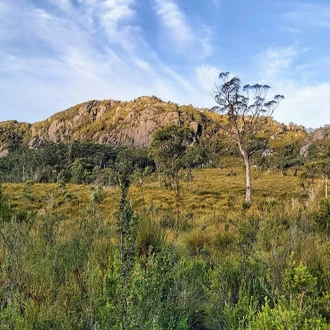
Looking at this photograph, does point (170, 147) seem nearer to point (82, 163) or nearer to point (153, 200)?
point (153, 200)

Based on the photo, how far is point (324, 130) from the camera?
386 ft

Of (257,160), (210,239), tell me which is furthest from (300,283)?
(257,160)

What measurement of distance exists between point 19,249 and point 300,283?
2799mm

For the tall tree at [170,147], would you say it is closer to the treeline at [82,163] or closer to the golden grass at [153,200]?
the golden grass at [153,200]

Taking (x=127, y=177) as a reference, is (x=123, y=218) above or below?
below

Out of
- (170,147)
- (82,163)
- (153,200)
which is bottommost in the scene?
(153,200)

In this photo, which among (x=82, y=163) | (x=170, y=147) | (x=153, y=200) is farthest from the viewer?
(x=82, y=163)

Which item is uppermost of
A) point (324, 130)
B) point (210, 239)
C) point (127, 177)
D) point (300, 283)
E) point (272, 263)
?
point (324, 130)

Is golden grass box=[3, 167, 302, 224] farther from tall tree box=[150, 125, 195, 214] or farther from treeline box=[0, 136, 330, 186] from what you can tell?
treeline box=[0, 136, 330, 186]

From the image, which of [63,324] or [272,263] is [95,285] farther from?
[272,263]

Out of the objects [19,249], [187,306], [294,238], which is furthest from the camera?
[294,238]

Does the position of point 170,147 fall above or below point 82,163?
below

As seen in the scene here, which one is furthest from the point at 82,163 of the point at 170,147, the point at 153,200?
the point at 153,200

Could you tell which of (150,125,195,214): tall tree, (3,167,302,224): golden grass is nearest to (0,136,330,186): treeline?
(150,125,195,214): tall tree
